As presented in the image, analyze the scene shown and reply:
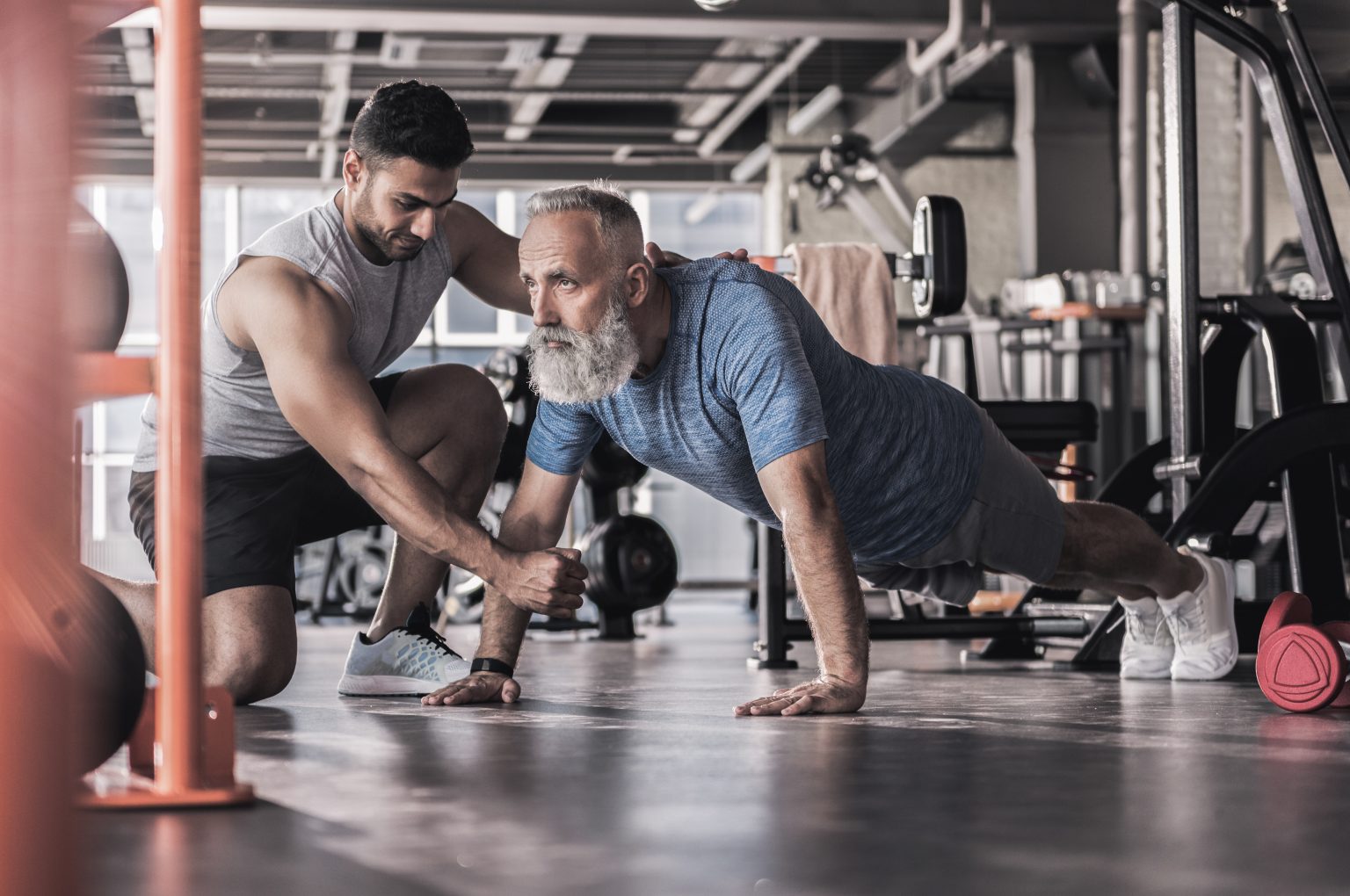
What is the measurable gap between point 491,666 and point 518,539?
22 centimetres

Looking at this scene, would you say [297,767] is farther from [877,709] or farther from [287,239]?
[287,239]

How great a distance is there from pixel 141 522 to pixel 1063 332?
223 inches

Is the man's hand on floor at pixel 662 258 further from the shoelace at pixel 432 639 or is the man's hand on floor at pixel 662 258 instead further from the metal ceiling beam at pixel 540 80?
the metal ceiling beam at pixel 540 80

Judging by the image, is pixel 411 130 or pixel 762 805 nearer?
pixel 762 805

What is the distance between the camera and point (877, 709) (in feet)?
7.20

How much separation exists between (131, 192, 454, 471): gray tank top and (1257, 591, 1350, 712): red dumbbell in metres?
1.51

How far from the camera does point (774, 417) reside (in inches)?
80.2

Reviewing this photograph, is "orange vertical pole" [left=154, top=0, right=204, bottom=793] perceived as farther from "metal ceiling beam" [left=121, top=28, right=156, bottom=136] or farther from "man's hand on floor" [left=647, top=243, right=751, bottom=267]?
"metal ceiling beam" [left=121, top=28, right=156, bottom=136]

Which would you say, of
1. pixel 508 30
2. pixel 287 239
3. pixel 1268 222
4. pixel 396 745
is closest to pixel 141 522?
pixel 287 239

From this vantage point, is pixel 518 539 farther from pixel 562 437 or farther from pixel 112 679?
pixel 112 679

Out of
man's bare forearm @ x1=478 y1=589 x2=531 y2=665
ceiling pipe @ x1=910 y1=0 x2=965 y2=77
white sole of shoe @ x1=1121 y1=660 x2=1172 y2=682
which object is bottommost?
white sole of shoe @ x1=1121 y1=660 x2=1172 y2=682

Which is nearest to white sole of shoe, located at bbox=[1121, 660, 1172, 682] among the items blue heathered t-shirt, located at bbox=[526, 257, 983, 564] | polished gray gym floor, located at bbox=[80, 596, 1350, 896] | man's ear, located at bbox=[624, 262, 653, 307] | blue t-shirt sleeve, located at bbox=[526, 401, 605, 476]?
polished gray gym floor, located at bbox=[80, 596, 1350, 896]

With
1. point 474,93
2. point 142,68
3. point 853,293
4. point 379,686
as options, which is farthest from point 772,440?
point 142,68

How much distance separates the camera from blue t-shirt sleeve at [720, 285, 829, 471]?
2027 millimetres
